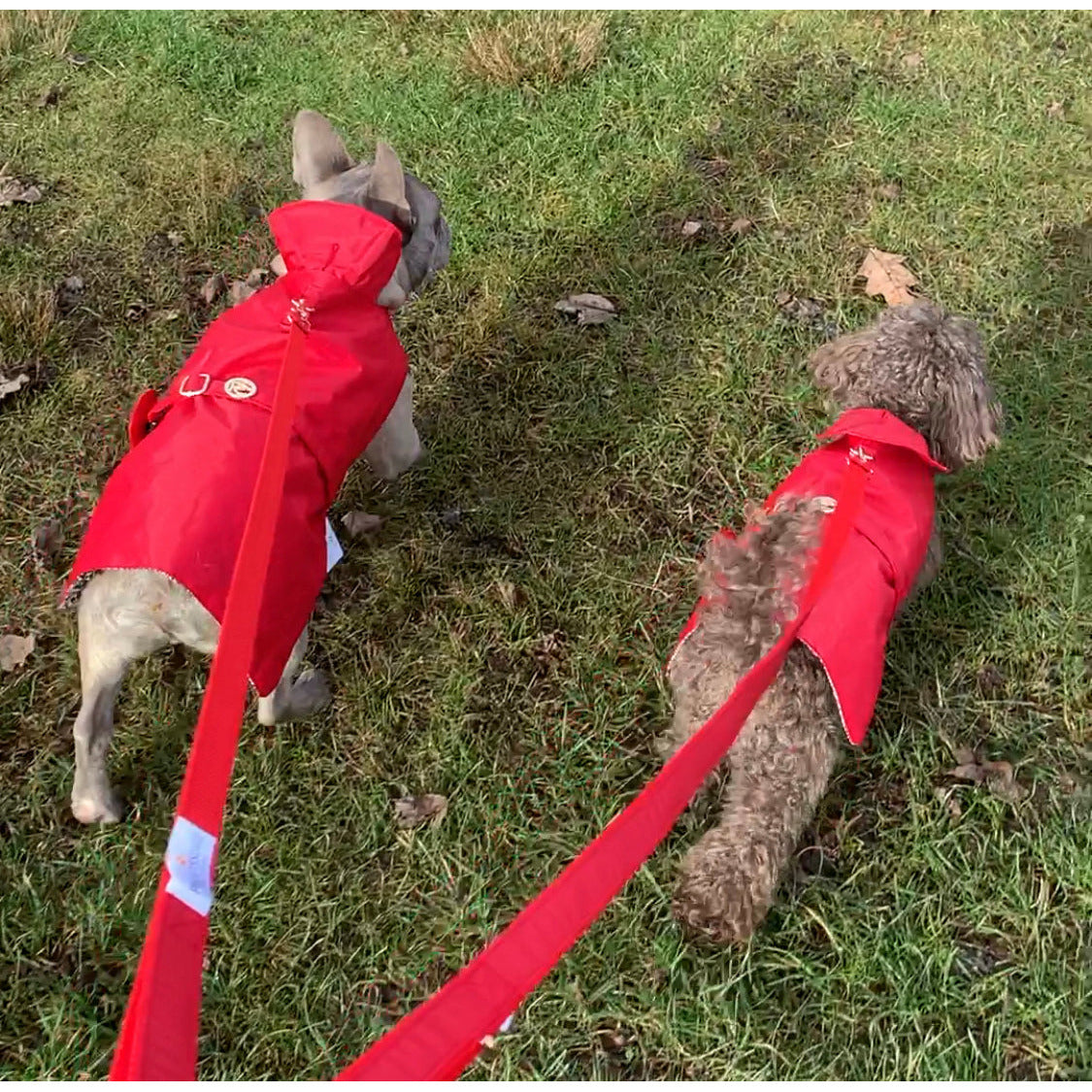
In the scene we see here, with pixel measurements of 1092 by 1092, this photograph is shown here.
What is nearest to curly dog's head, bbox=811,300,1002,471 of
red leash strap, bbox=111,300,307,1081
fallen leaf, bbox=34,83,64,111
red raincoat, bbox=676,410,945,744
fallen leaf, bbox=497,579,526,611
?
red raincoat, bbox=676,410,945,744

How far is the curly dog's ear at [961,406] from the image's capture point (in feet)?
12.4

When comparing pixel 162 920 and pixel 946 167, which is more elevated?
pixel 162 920

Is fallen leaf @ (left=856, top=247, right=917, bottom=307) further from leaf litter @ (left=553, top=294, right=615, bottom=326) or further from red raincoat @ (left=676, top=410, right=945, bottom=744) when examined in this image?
red raincoat @ (left=676, top=410, right=945, bottom=744)

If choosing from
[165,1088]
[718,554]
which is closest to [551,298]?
[718,554]

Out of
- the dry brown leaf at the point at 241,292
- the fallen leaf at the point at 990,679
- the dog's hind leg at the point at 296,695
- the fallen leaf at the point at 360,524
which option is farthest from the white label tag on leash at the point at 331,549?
the fallen leaf at the point at 990,679

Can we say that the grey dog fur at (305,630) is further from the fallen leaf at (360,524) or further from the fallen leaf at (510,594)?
the fallen leaf at (510,594)

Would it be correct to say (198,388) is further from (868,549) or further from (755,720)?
(868,549)

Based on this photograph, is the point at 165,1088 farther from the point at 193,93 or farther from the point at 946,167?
the point at 193,93

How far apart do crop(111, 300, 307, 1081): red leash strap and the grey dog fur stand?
1.14m

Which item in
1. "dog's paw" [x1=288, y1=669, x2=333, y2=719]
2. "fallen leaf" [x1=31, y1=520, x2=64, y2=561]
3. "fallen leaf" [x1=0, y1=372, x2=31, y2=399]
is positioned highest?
"fallen leaf" [x1=0, y1=372, x2=31, y2=399]

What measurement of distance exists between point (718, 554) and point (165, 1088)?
243cm

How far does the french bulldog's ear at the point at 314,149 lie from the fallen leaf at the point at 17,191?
2.84 metres

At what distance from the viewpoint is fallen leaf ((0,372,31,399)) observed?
5.04 meters

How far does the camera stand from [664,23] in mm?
6762
